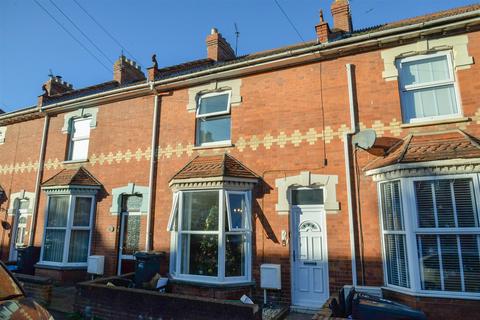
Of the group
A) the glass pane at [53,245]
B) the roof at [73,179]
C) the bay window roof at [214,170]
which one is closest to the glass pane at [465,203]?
the bay window roof at [214,170]

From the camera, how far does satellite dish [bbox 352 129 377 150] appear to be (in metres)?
6.97

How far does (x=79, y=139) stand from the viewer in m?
11.6

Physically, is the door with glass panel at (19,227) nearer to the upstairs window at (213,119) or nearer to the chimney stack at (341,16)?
the upstairs window at (213,119)

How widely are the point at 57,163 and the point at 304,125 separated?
8.64m

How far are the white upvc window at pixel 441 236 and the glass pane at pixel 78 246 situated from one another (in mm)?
8723

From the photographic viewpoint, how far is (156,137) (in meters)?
9.99

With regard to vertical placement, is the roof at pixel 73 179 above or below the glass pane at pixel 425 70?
A: below

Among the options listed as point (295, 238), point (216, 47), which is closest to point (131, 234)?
point (295, 238)

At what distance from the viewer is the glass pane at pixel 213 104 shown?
9.46 metres

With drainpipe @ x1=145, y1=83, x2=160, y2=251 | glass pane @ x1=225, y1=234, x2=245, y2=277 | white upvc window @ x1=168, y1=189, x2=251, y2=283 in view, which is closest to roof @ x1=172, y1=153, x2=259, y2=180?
white upvc window @ x1=168, y1=189, x2=251, y2=283

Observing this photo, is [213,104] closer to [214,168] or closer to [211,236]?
[214,168]

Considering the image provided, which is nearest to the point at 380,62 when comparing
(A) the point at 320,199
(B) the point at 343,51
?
(B) the point at 343,51

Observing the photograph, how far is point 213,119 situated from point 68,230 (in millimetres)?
5611

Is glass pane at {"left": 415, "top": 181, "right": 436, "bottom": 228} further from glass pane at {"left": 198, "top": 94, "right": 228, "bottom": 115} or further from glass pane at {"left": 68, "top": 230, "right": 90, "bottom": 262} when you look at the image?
glass pane at {"left": 68, "top": 230, "right": 90, "bottom": 262}
